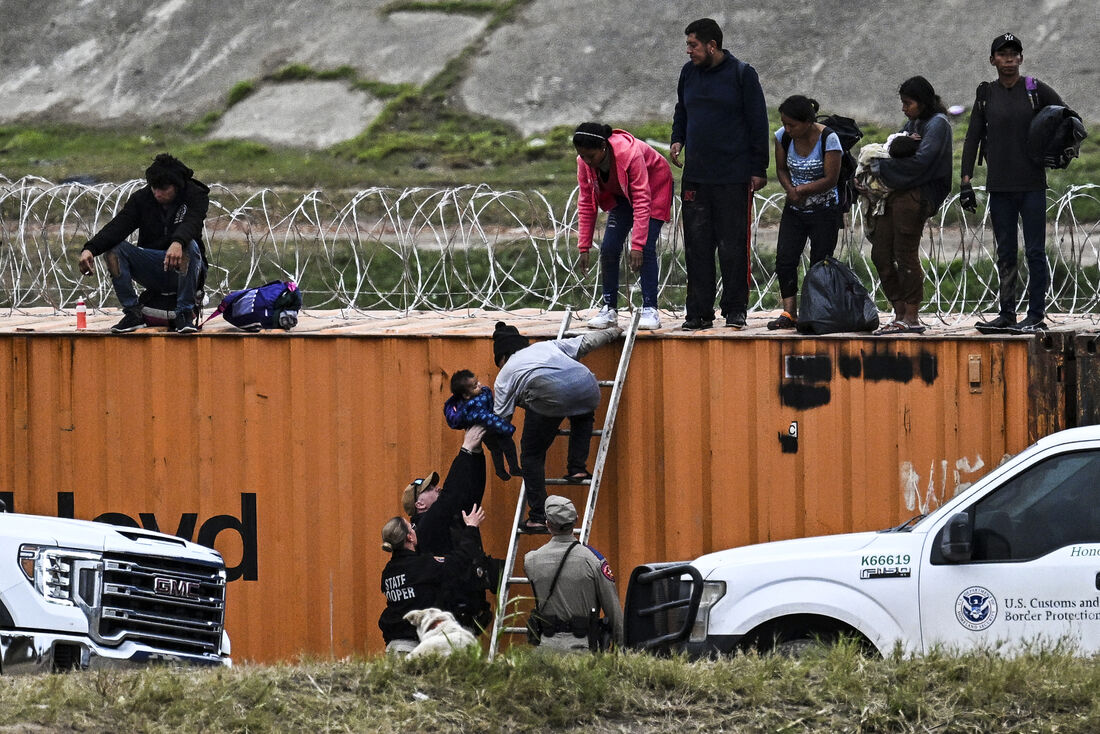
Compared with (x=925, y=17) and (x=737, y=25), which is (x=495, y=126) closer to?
(x=737, y=25)

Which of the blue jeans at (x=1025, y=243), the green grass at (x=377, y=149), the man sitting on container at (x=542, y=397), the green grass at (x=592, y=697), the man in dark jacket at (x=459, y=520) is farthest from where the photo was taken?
the green grass at (x=377, y=149)

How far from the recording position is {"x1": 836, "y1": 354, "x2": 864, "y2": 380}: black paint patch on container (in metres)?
9.66

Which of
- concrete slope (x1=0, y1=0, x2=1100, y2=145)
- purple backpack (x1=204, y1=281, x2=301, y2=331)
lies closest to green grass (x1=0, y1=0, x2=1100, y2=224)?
concrete slope (x1=0, y1=0, x2=1100, y2=145)

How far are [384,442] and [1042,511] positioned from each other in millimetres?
4764

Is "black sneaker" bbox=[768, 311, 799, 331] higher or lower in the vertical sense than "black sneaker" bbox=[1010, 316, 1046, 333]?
higher

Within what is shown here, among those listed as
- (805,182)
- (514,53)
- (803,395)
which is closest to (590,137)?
(805,182)

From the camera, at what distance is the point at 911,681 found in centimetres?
674

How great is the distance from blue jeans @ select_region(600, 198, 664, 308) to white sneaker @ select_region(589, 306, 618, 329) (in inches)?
1.7

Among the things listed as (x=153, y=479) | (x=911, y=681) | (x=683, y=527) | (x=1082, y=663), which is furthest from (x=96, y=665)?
(x=1082, y=663)

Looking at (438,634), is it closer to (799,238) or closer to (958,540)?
(958,540)

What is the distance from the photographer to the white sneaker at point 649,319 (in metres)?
10.3

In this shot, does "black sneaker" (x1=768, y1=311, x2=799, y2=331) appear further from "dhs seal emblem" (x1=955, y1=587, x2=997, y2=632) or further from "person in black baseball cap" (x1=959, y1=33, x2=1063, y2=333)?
"dhs seal emblem" (x1=955, y1=587, x2=997, y2=632)

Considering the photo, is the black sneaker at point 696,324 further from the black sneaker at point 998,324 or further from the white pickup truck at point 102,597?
the white pickup truck at point 102,597

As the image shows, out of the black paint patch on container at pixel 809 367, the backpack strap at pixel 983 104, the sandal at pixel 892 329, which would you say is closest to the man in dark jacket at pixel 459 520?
the black paint patch on container at pixel 809 367
